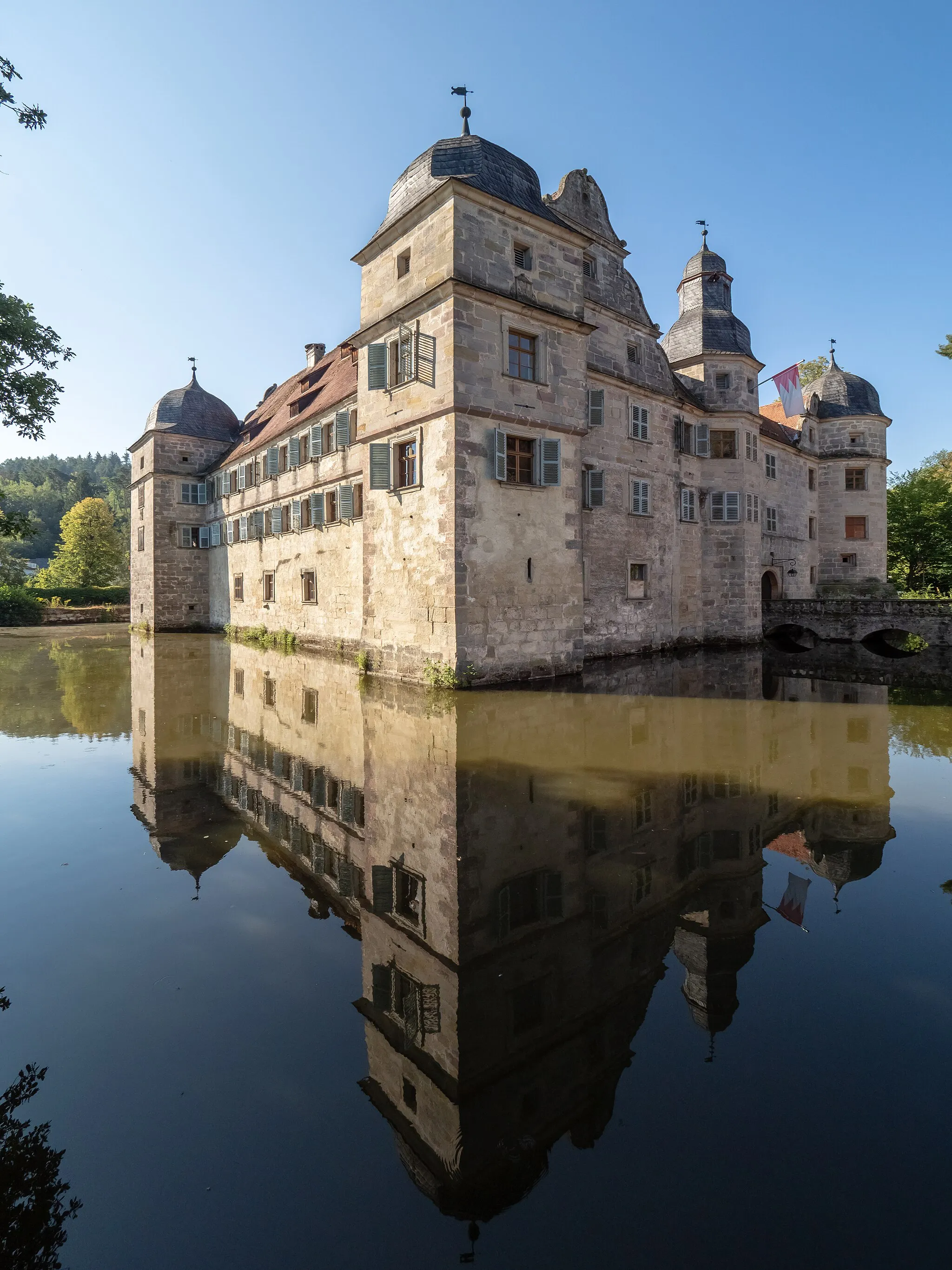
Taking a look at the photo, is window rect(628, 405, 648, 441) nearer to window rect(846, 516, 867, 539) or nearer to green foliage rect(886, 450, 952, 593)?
window rect(846, 516, 867, 539)

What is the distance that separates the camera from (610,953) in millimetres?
3863

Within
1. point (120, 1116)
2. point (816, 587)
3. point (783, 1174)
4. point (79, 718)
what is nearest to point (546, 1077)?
point (783, 1174)

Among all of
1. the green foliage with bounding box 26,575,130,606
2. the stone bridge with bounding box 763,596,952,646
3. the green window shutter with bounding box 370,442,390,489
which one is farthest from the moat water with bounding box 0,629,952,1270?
the green foliage with bounding box 26,575,130,606

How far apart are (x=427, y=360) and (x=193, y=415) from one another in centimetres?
2336

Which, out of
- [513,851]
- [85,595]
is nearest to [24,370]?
[513,851]

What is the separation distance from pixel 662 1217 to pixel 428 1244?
0.75m

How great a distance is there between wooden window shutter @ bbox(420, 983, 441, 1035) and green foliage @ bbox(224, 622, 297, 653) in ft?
64.6

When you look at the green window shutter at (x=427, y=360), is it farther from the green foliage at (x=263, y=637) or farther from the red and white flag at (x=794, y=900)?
the red and white flag at (x=794, y=900)

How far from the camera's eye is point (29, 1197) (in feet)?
7.70

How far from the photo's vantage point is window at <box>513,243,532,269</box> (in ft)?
48.9

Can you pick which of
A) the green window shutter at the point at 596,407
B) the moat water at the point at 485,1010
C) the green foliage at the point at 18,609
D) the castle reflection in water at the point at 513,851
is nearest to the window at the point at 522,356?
the green window shutter at the point at 596,407

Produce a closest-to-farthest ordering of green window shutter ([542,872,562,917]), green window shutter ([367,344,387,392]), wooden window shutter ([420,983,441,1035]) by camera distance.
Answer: wooden window shutter ([420,983,441,1035]) < green window shutter ([542,872,562,917]) < green window shutter ([367,344,387,392])

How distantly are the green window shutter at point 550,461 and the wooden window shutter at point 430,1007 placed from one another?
12.5 metres

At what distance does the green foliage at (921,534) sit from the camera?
115ft
